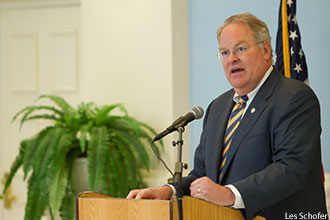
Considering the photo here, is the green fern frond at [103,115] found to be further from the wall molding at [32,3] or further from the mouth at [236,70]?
the mouth at [236,70]

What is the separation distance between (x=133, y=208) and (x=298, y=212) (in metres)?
0.69

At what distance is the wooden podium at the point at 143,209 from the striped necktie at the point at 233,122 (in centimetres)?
36

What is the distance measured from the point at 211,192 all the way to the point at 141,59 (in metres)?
2.06

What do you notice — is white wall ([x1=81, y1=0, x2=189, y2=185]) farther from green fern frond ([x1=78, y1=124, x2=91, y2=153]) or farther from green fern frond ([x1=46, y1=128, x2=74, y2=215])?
green fern frond ([x1=46, y1=128, x2=74, y2=215])

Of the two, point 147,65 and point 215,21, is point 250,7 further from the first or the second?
point 147,65

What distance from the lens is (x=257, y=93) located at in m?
2.20

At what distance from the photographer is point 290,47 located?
9.86 ft

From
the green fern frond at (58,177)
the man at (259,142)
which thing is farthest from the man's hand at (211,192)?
the green fern frond at (58,177)

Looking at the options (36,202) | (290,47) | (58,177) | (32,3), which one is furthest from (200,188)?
(32,3)

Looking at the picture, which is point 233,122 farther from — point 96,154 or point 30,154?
point 30,154

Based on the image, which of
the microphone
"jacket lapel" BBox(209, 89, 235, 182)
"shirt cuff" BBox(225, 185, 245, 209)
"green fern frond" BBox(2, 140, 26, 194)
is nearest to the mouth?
"jacket lapel" BBox(209, 89, 235, 182)

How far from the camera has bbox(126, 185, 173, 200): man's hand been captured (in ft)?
6.77

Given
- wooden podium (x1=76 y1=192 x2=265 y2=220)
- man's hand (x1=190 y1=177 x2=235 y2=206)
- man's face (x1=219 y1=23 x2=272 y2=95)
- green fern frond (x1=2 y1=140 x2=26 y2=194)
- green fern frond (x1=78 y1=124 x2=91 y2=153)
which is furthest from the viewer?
green fern frond (x1=2 y1=140 x2=26 y2=194)

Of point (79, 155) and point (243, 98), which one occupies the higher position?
point (243, 98)
